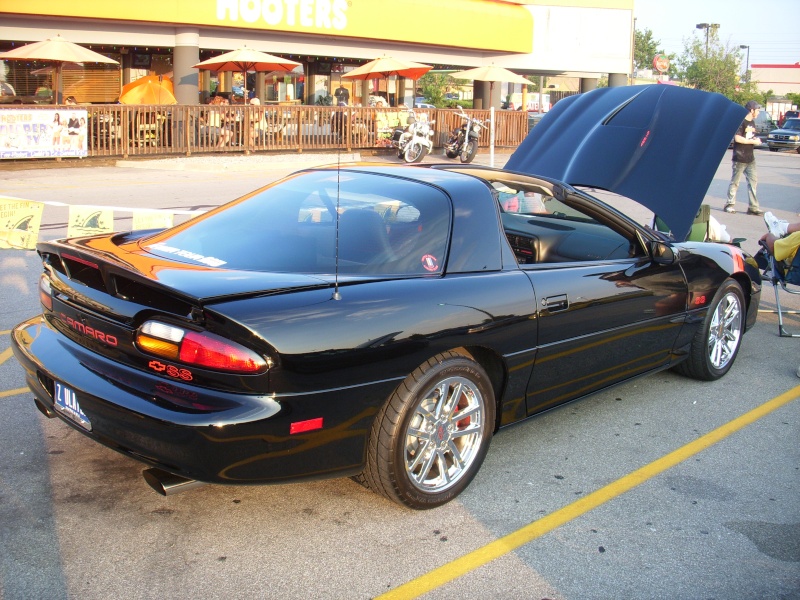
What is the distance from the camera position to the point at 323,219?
13.9 feet

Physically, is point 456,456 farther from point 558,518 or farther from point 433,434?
point 558,518

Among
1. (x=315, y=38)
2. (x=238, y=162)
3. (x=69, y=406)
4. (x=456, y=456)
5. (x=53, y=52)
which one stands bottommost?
(x=456, y=456)

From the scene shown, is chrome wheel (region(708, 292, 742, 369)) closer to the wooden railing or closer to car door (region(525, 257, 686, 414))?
car door (region(525, 257, 686, 414))

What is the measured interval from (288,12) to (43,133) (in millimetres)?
10199

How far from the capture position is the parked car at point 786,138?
4006cm

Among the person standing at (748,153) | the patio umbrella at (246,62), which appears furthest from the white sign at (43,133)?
the person standing at (748,153)

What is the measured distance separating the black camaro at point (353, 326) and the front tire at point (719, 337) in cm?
17

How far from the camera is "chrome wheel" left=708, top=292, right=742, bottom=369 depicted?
5.83 meters

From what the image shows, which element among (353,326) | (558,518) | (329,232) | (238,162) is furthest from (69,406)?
(238,162)

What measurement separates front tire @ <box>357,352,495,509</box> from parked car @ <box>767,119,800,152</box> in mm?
40671

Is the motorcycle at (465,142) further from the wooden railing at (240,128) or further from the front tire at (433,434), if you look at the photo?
the front tire at (433,434)

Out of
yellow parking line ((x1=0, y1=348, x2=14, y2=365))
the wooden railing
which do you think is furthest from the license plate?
the wooden railing

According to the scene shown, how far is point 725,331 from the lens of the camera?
5973 mm

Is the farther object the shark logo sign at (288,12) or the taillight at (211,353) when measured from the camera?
the shark logo sign at (288,12)
